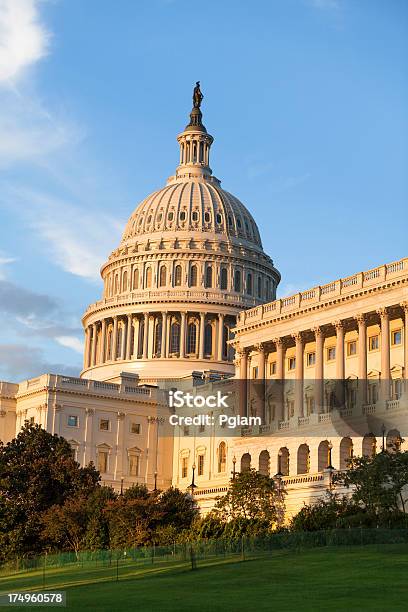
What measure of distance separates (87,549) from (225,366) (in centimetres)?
8782

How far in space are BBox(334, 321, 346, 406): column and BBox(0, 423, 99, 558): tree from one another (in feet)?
80.9

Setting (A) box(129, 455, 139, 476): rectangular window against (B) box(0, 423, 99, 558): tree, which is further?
(A) box(129, 455, 139, 476): rectangular window

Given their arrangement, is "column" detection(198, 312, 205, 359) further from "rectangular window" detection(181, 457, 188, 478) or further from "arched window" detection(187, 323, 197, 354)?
"rectangular window" detection(181, 457, 188, 478)

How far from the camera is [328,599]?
53.6 m

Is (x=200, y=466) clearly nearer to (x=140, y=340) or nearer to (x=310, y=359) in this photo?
(x=310, y=359)

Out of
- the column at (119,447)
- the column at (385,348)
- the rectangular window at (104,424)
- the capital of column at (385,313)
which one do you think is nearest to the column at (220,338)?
the column at (119,447)

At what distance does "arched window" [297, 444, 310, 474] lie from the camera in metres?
124

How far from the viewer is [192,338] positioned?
639ft

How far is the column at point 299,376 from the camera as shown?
424 ft

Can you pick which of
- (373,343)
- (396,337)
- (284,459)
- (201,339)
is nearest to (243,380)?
(284,459)

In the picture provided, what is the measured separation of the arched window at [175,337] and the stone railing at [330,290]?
51561 mm

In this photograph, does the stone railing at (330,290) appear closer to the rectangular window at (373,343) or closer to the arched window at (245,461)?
the rectangular window at (373,343)

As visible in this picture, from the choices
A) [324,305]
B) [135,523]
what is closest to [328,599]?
→ [135,523]

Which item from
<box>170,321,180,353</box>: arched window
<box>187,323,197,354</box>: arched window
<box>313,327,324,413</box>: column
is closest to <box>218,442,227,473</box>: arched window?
<box>313,327,324,413</box>: column
